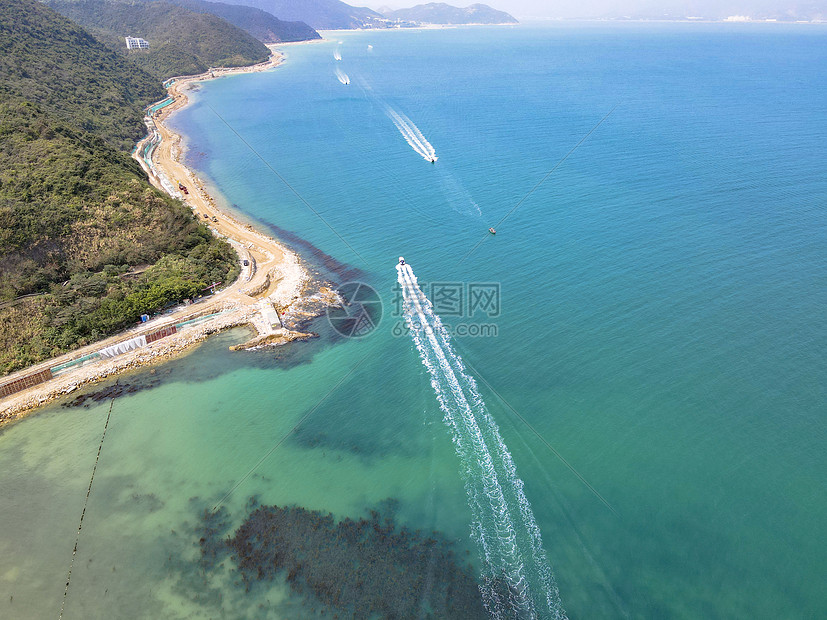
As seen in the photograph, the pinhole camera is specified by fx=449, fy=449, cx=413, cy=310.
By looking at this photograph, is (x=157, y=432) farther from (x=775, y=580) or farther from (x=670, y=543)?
(x=775, y=580)

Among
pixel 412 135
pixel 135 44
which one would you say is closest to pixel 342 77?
pixel 135 44

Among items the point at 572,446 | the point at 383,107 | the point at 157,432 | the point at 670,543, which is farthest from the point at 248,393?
the point at 383,107

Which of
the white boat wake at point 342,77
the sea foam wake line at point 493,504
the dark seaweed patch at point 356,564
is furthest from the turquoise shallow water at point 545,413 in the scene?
the white boat wake at point 342,77

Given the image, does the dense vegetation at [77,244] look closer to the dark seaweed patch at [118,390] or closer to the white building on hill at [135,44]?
the dark seaweed patch at [118,390]

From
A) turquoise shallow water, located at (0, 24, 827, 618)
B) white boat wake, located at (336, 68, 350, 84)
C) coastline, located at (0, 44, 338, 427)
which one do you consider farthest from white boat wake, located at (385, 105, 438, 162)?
white boat wake, located at (336, 68, 350, 84)

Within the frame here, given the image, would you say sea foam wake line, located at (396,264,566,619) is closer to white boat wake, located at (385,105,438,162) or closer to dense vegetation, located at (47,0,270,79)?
white boat wake, located at (385,105,438,162)

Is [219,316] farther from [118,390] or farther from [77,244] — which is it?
[77,244]
